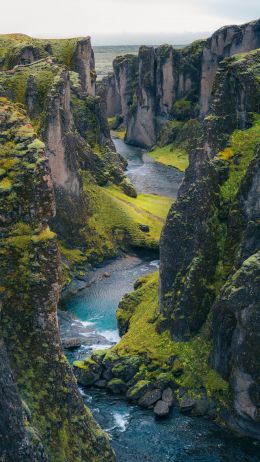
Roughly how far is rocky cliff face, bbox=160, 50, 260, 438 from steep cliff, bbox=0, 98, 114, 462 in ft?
63.3

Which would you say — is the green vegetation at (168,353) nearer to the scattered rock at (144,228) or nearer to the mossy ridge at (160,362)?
the mossy ridge at (160,362)

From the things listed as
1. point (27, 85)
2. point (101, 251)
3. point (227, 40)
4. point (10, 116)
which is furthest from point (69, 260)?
point (227, 40)

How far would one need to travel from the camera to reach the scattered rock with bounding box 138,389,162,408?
6072 centimetres

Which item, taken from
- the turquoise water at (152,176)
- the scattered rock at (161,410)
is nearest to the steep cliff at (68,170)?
the turquoise water at (152,176)

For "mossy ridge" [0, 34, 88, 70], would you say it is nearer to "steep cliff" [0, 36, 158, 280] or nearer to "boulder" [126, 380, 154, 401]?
"steep cliff" [0, 36, 158, 280]

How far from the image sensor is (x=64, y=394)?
42.4m

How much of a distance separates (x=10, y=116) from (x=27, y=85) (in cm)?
6154

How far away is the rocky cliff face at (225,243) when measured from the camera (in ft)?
183

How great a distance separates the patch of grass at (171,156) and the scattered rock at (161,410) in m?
111

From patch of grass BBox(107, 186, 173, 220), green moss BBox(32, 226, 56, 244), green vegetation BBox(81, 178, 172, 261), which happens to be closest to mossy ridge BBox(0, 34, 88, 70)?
patch of grass BBox(107, 186, 173, 220)

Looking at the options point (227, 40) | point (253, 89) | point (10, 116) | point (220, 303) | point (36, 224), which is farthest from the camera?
point (227, 40)

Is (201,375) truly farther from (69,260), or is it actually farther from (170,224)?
(69,260)

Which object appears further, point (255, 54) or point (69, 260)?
point (69, 260)

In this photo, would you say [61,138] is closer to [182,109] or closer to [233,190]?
[233,190]
